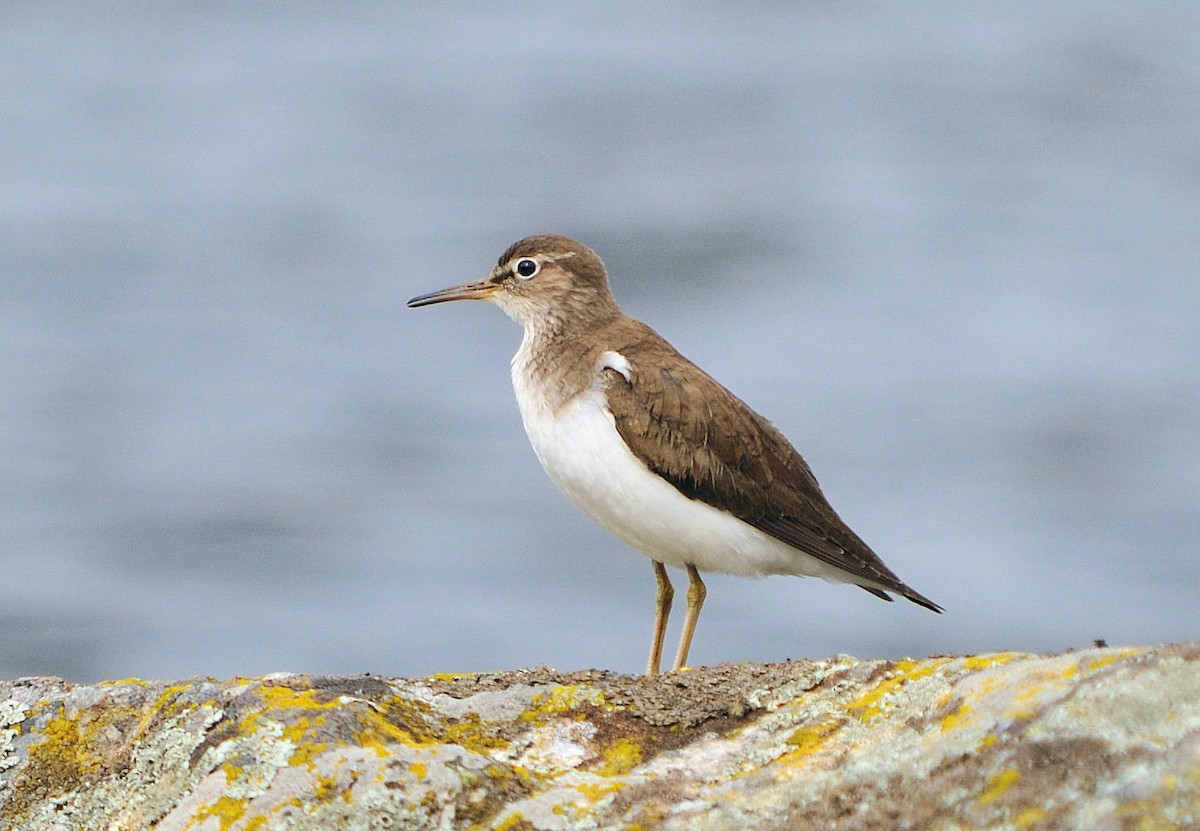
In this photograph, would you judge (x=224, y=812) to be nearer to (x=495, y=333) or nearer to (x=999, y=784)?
(x=999, y=784)

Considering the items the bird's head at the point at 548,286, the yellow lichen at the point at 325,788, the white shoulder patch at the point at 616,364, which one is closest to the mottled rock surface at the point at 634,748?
the yellow lichen at the point at 325,788

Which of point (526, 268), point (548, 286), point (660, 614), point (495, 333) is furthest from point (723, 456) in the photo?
point (495, 333)

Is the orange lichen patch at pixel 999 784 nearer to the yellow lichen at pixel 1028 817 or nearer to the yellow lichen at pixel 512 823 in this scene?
the yellow lichen at pixel 1028 817

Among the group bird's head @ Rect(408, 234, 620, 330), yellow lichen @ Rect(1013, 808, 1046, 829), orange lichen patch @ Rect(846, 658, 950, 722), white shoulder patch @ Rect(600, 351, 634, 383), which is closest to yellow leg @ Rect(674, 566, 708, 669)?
white shoulder patch @ Rect(600, 351, 634, 383)

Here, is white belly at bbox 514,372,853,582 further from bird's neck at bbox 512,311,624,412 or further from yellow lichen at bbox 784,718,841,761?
yellow lichen at bbox 784,718,841,761

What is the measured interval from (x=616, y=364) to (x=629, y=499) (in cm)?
82

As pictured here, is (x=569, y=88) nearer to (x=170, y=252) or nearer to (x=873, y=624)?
(x=170, y=252)

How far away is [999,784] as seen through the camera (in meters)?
3.70

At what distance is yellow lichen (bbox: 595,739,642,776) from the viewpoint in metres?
4.76

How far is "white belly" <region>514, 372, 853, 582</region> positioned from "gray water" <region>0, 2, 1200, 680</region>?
29.8 feet

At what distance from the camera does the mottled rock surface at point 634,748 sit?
3.70 metres

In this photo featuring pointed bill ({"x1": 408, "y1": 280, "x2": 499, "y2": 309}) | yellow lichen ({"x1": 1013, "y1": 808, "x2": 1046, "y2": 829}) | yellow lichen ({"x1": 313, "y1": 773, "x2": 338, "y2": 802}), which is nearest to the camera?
yellow lichen ({"x1": 1013, "y1": 808, "x2": 1046, "y2": 829})

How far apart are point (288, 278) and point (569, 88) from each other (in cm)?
968

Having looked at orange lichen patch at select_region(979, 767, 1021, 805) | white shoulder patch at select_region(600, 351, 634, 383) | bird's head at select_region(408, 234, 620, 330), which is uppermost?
bird's head at select_region(408, 234, 620, 330)
